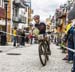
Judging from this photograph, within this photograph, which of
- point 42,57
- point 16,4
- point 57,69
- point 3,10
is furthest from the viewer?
point 16,4

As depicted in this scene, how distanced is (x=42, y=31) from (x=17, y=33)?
18647 millimetres

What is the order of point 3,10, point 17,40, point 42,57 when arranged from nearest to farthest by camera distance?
point 42,57 → point 17,40 → point 3,10

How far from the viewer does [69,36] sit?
14250mm

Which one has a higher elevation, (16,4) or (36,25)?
(16,4)

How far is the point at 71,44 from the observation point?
14.4 meters

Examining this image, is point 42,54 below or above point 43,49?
below

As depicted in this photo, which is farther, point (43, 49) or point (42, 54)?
point (43, 49)

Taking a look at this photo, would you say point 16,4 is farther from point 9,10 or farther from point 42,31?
point 42,31

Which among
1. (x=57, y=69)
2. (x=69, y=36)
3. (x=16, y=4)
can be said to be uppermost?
(x=16, y=4)

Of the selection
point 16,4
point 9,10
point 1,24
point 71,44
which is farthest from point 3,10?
point 71,44

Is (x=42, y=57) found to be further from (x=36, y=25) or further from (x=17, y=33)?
(x=17, y=33)

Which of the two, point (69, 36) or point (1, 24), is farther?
point (1, 24)

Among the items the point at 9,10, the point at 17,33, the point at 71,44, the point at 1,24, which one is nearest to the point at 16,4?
the point at 9,10

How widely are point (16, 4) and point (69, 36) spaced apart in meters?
58.9
